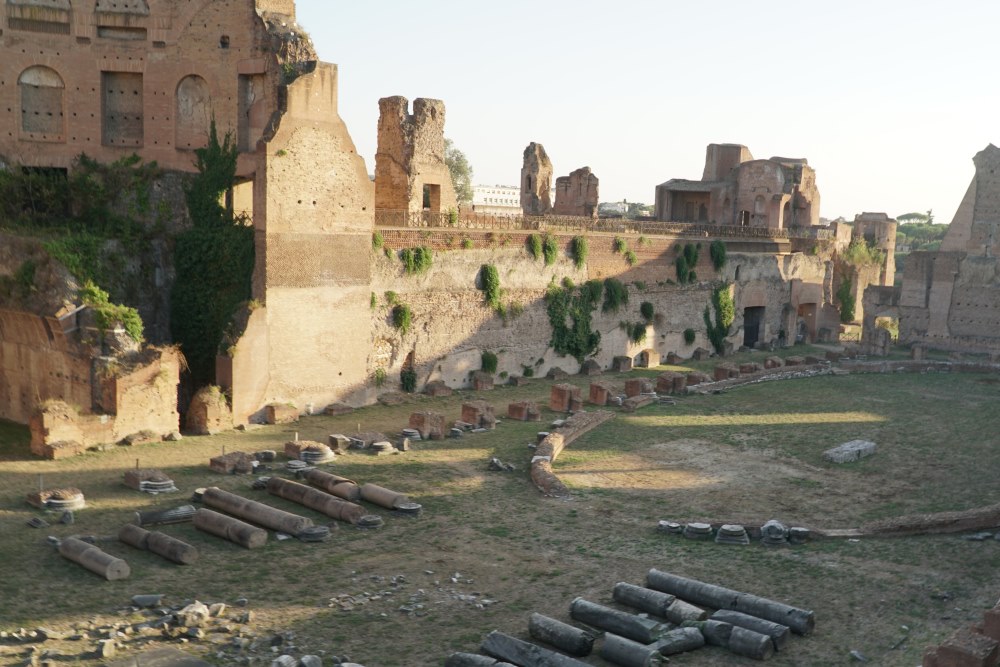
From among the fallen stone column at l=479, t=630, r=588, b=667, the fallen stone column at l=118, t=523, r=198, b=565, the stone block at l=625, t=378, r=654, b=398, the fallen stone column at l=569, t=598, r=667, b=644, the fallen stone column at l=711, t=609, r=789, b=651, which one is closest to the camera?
the fallen stone column at l=479, t=630, r=588, b=667

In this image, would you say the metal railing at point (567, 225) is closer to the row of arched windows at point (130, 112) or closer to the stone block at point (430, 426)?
the row of arched windows at point (130, 112)

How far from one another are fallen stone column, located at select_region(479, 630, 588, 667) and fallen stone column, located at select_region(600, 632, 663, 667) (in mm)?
370

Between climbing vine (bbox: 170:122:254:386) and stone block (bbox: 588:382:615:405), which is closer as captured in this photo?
climbing vine (bbox: 170:122:254:386)

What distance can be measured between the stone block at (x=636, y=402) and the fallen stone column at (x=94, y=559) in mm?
11869

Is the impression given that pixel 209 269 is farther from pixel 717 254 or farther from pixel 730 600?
pixel 717 254

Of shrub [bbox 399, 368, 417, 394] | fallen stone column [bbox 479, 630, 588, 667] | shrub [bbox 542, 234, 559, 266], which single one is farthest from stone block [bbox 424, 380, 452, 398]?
fallen stone column [bbox 479, 630, 588, 667]

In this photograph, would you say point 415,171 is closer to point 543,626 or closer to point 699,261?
point 699,261

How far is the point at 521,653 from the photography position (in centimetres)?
848

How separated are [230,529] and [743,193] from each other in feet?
106

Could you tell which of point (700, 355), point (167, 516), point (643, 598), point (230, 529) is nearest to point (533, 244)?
point (700, 355)

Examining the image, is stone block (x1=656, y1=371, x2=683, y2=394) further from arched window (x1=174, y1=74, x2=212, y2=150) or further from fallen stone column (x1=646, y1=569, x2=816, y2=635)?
fallen stone column (x1=646, y1=569, x2=816, y2=635)

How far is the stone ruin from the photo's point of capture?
37.5m

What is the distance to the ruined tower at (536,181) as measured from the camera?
36.3 meters

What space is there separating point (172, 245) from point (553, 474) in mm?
9764
